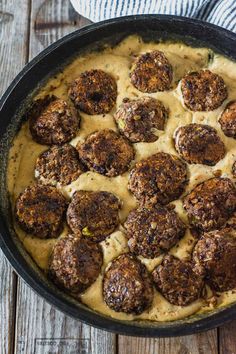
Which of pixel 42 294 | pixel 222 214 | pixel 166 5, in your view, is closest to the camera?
pixel 42 294

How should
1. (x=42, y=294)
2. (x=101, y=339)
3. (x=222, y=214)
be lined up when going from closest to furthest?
(x=42, y=294)
(x=222, y=214)
(x=101, y=339)

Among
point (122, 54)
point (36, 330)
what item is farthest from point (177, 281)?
point (122, 54)

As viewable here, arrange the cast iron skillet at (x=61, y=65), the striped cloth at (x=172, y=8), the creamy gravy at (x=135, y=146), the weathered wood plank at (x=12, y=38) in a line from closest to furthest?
1. the cast iron skillet at (x=61, y=65)
2. the creamy gravy at (x=135, y=146)
3. the striped cloth at (x=172, y=8)
4. the weathered wood plank at (x=12, y=38)

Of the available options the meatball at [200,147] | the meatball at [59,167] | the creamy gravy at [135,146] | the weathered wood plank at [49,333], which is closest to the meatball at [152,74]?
the creamy gravy at [135,146]

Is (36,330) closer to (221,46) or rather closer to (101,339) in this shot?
(101,339)

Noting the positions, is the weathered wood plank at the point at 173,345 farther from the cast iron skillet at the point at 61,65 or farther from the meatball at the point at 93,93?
the meatball at the point at 93,93

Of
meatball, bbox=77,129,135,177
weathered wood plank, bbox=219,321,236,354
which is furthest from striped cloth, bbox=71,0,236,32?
weathered wood plank, bbox=219,321,236,354
